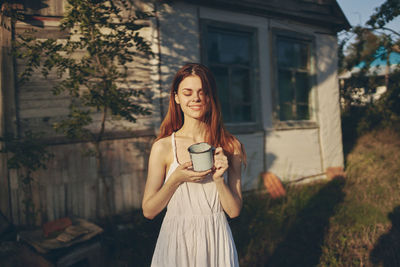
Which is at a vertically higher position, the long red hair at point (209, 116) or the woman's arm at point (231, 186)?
the long red hair at point (209, 116)

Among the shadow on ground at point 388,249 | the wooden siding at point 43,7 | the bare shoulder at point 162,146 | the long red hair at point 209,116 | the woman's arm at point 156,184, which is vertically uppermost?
the wooden siding at point 43,7

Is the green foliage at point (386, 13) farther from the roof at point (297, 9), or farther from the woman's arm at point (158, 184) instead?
the woman's arm at point (158, 184)

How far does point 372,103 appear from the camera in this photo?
7.88 meters

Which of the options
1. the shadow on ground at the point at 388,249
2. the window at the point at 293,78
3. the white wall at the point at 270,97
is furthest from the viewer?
the window at the point at 293,78

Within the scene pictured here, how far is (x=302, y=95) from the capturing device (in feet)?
22.7

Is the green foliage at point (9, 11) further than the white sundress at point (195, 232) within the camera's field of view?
Yes

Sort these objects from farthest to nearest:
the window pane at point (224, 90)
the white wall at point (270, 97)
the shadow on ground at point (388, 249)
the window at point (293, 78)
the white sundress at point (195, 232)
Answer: the window at point (293, 78), the window pane at point (224, 90), the white wall at point (270, 97), the shadow on ground at point (388, 249), the white sundress at point (195, 232)

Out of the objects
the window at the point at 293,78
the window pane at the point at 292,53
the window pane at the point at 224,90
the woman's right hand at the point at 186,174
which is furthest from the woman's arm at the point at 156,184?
the window pane at the point at 292,53

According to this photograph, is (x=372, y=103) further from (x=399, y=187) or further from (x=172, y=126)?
(x=172, y=126)

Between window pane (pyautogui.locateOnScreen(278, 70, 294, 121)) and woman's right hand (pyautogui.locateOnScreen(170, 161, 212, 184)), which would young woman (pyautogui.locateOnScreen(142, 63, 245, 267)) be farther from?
window pane (pyautogui.locateOnScreen(278, 70, 294, 121))

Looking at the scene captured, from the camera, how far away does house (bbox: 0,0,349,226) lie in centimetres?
411

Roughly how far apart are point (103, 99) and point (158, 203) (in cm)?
237

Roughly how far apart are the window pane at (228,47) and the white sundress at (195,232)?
434 cm

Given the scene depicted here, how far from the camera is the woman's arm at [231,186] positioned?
137 centimetres
